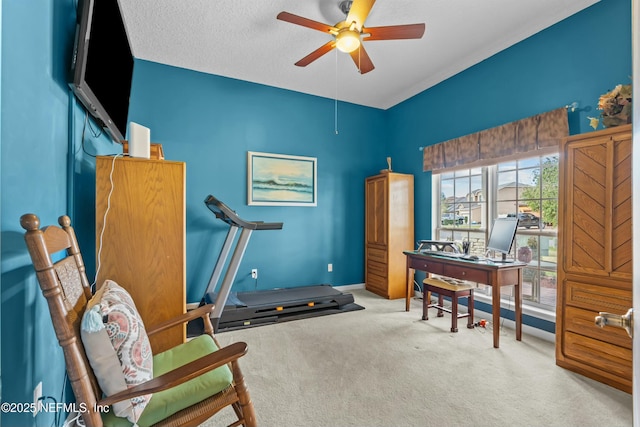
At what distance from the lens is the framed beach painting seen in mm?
3992

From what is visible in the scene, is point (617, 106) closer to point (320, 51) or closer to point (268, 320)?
point (320, 51)

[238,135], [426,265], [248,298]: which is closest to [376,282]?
[426,265]

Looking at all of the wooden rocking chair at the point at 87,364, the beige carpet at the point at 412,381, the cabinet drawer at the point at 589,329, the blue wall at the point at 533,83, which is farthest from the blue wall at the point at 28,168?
the blue wall at the point at 533,83

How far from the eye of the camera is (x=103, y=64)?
5.64ft

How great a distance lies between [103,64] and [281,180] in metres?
2.56

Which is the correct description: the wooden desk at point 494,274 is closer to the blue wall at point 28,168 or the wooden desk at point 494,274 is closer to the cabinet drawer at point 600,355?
the cabinet drawer at point 600,355

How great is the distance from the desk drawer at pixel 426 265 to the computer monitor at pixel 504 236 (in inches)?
21.2

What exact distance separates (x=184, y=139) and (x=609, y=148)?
404 centimetres

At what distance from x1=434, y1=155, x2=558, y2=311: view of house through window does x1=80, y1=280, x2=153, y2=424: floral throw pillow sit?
315 cm

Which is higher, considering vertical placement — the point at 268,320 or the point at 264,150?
the point at 264,150

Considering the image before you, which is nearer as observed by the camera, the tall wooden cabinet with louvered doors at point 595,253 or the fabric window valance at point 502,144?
the tall wooden cabinet with louvered doors at point 595,253

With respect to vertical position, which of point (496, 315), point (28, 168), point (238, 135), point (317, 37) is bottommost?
point (496, 315)

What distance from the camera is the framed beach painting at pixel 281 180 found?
3992mm

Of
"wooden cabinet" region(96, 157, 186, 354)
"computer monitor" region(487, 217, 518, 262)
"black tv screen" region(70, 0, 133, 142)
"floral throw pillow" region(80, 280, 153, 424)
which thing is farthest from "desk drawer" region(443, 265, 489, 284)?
"black tv screen" region(70, 0, 133, 142)
